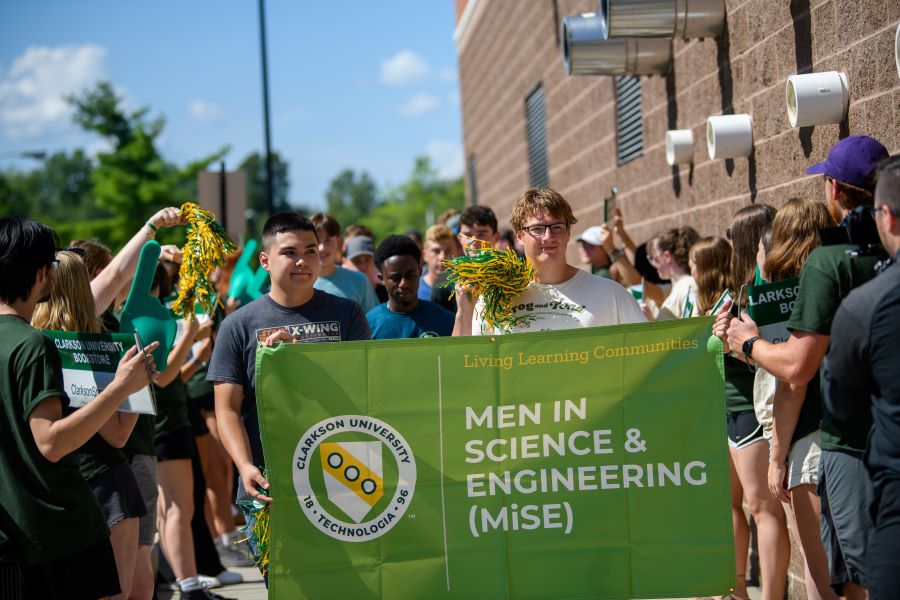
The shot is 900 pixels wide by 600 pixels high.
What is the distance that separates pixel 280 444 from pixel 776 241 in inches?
93.4

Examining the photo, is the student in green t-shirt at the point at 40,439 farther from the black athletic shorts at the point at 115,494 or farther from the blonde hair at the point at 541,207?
the blonde hair at the point at 541,207

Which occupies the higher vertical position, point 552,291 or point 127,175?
point 127,175

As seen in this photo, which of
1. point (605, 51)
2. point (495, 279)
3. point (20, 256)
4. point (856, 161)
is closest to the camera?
point (20, 256)

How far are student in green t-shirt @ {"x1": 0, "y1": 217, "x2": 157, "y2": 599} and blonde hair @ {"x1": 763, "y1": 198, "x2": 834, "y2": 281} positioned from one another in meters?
2.75

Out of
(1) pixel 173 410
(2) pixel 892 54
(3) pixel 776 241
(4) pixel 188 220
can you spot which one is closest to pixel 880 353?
(3) pixel 776 241

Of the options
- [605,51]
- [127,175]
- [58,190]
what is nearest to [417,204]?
[127,175]

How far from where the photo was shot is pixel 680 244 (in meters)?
6.79

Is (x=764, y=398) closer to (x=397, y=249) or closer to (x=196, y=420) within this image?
(x=397, y=249)

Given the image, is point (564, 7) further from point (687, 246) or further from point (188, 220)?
point (188, 220)

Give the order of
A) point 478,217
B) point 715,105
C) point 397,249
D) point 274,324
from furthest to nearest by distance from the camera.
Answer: point 478,217 < point 715,105 < point 397,249 < point 274,324

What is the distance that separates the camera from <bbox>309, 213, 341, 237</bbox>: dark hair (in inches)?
315

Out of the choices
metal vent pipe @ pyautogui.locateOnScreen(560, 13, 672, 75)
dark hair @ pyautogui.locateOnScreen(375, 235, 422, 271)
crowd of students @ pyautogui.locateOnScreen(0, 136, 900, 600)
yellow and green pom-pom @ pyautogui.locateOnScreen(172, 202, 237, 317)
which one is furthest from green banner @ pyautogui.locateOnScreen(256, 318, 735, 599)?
metal vent pipe @ pyautogui.locateOnScreen(560, 13, 672, 75)

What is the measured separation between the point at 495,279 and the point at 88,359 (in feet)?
6.03

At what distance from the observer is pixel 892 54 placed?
4.67 metres
